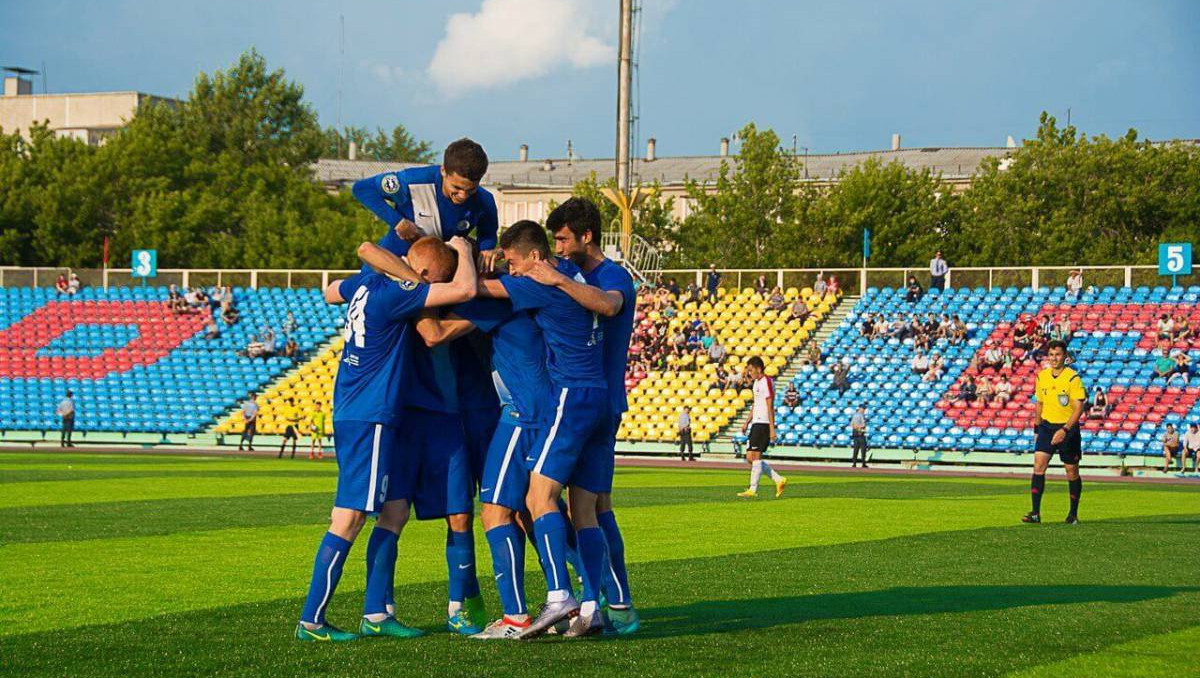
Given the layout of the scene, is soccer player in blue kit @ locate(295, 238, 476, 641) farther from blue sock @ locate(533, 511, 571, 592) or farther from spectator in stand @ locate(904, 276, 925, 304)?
spectator in stand @ locate(904, 276, 925, 304)

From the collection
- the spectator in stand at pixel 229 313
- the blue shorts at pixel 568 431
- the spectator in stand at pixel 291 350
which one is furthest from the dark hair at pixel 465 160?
the spectator in stand at pixel 229 313

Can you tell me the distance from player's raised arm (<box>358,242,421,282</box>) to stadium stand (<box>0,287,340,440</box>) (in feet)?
125

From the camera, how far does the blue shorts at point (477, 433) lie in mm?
8242

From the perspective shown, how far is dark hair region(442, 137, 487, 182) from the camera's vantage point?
8008 millimetres

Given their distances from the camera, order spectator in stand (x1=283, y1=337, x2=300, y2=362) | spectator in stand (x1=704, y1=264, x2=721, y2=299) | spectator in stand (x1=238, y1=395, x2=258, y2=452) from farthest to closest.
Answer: spectator in stand (x1=283, y1=337, x2=300, y2=362)
spectator in stand (x1=704, y1=264, x2=721, y2=299)
spectator in stand (x1=238, y1=395, x2=258, y2=452)

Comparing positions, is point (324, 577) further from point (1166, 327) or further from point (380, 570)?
point (1166, 327)

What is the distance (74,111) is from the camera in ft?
342

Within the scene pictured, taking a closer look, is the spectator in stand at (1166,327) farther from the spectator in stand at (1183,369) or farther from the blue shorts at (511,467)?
the blue shorts at (511,467)

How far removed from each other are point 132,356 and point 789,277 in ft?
69.8

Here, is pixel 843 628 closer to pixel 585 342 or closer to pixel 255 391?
pixel 585 342

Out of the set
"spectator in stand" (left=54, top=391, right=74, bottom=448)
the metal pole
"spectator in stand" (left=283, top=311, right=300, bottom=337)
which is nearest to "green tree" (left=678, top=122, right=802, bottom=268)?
the metal pole

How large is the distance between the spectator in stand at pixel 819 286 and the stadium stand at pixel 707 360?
5.6 inches

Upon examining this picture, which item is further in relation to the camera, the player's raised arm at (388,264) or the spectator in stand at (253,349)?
the spectator in stand at (253,349)

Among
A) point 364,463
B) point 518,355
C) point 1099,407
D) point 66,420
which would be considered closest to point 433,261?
point 518,355
